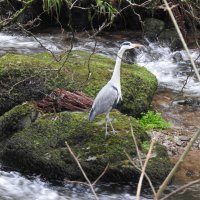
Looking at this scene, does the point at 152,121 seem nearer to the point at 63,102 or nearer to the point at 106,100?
the point at 63,102

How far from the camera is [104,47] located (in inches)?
376

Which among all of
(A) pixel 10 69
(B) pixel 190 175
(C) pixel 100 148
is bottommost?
(B) pixel 190 175

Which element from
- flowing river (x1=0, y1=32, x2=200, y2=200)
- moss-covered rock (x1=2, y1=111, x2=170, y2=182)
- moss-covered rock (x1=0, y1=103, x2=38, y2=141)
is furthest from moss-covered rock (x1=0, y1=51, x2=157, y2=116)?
moss-covered rock (x1=2, y1=111, x2=170, y2=182)

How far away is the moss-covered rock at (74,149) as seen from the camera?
184 inches

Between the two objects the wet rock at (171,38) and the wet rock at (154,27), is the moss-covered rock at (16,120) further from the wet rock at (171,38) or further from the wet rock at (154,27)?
the wet rock at (154,27)

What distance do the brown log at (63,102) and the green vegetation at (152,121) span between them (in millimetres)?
890

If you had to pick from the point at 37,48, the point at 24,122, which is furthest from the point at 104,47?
the point at 24,122

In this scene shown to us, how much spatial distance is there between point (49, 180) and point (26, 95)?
1.59m

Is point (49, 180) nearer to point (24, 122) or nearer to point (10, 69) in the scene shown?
point (24, 122)

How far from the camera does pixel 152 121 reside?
6375mm

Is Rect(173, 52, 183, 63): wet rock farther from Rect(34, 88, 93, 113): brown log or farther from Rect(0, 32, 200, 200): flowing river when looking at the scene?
Rect(34, 88, 93, 113): brown log

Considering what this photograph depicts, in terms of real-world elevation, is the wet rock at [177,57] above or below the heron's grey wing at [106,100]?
below

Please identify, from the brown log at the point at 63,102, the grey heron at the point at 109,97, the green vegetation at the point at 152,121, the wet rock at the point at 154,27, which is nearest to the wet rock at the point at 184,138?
the green vegetation at the point at 152,121

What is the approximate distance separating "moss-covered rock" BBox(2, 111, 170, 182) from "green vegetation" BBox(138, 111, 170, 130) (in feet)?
3.18
